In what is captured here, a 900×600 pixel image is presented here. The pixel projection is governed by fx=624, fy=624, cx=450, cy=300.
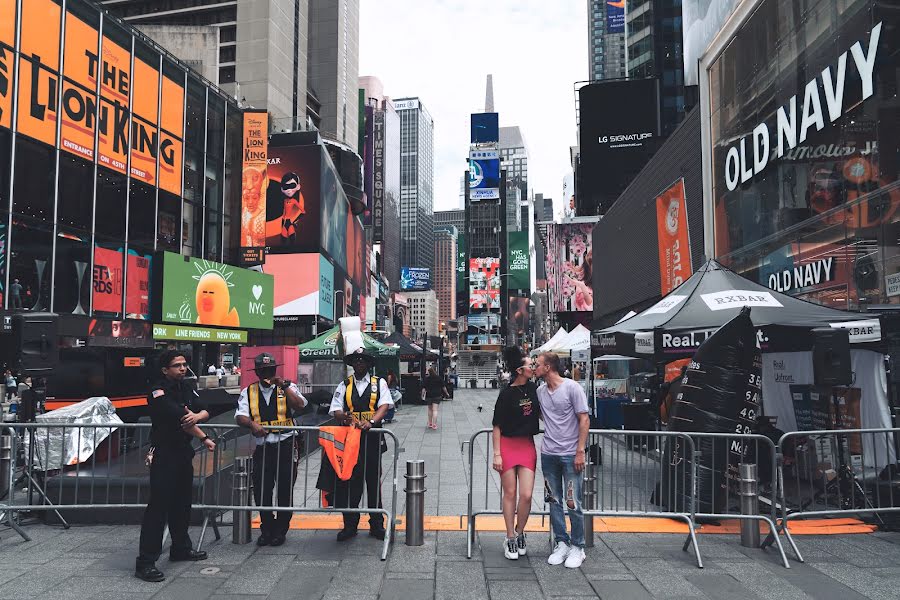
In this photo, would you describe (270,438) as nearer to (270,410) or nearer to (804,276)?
(270,410)

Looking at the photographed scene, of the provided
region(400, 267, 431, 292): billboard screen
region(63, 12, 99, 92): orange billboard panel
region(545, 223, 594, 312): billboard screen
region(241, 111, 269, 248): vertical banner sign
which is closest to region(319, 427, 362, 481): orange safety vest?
region(63, 12, 99, 92): orange billboard panel

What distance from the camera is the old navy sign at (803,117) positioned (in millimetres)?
9844

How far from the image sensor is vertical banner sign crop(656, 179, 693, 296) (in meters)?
19.7

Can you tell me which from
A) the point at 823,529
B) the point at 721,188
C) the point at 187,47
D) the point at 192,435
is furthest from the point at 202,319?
the point at 187,47

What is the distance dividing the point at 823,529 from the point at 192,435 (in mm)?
6520

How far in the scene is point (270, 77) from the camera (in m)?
68.3

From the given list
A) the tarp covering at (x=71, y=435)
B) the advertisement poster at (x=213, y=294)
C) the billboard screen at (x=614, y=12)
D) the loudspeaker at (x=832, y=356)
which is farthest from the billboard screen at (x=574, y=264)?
the billboard screen at (x=614, y=12)

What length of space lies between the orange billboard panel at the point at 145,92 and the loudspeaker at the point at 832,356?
26.0 m

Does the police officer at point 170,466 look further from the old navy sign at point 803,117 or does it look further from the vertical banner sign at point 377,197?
the vertical banner sign at point 377,197

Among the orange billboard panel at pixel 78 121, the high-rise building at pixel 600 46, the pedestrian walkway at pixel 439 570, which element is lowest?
the pedestrian walkway at pixel 439 570

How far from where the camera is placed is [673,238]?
21.0 m

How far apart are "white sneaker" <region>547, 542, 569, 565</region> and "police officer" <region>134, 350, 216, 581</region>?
3117 millimetres

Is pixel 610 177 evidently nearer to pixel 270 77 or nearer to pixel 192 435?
pixel 270 77

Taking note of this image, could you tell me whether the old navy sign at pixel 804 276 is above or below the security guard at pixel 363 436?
above
